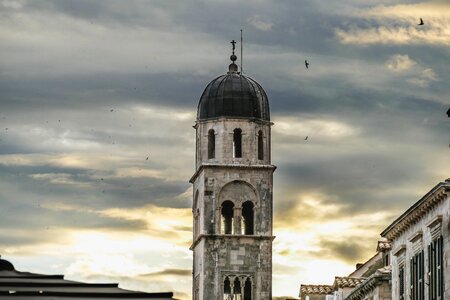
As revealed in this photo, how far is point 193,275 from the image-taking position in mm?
114938

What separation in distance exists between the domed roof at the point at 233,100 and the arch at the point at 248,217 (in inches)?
212

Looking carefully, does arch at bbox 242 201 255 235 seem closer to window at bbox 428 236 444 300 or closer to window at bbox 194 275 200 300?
window at bbox 194 275 200 300

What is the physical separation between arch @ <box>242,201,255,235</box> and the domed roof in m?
5.40

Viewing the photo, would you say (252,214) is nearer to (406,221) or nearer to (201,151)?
(201,151)

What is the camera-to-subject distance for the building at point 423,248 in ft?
180

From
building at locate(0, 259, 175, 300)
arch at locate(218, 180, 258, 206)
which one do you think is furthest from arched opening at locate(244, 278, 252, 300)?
building at locate(0, 259, 175, 300)

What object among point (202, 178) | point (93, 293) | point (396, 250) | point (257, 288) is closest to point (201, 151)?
point (202, 178)

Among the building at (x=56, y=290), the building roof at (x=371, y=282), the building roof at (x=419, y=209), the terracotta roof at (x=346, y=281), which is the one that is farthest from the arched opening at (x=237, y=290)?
the building at (x=56, y=290)

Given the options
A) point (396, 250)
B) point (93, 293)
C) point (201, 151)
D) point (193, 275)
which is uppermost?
point (201, 151)

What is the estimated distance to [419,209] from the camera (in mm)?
58500

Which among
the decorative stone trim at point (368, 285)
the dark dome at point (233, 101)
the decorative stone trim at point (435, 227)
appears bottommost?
the decorative stone trim at point (435, 227)

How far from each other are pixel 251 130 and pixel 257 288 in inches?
381

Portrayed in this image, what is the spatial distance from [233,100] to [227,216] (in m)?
7.12

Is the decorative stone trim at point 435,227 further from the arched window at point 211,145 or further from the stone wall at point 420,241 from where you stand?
the arched window at point 211,145
